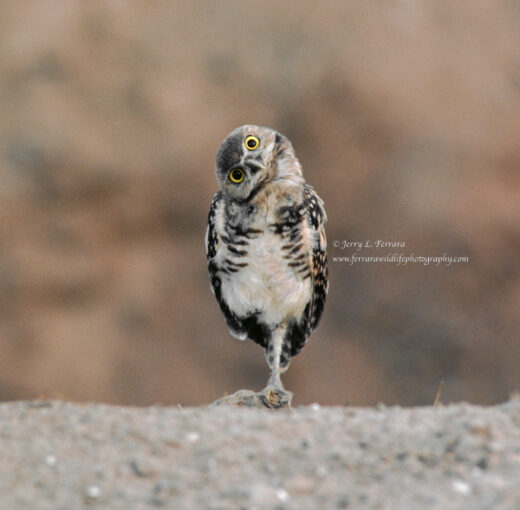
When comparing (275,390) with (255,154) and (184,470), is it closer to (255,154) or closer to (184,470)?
(255,154)

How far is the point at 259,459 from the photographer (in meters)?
1.91

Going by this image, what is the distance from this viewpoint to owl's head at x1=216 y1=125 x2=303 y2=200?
10.8 feet

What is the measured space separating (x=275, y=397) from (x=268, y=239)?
0.67 metres

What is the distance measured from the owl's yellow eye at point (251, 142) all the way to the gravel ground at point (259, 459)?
1377 mm

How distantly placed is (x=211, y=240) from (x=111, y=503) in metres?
1.97

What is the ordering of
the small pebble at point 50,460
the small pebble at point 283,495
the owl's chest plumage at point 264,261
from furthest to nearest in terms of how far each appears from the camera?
the owl's chest plumage at point 264,261 → the small pebble at point 50,460 → the small pebble at point 283,495

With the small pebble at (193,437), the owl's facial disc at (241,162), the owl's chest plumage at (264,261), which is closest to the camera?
the small pebble at (193,437)

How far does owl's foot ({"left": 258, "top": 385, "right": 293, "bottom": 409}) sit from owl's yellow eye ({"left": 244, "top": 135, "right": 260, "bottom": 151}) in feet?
3.36

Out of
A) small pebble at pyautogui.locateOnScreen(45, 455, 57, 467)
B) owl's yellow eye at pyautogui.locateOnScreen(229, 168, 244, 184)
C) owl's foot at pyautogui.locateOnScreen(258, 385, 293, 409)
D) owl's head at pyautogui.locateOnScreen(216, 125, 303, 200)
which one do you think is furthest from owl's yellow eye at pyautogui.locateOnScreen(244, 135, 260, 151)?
small pebble at pyautogui.locateOnScreen(45, 455, 57, 467)

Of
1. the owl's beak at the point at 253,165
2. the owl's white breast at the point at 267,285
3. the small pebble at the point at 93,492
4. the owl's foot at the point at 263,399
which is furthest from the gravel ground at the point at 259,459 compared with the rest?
the owl's beak at the point at 253,165

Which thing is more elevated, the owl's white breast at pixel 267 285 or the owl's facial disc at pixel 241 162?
the owl's facial disc at pixel 241 162

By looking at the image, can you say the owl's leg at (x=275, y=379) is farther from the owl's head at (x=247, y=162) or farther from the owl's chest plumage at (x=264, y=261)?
the owl's head at (x=247, y=162)

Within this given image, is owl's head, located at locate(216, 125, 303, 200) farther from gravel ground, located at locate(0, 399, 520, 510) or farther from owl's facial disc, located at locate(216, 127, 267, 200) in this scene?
gravel ground, located at locate(0, 399, 520, 510)

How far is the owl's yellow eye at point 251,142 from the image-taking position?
331cm
